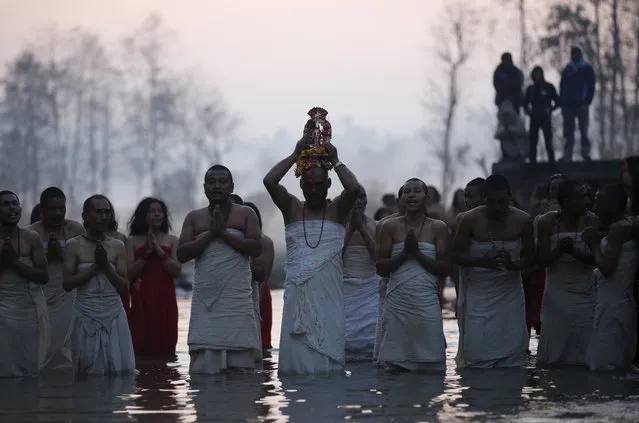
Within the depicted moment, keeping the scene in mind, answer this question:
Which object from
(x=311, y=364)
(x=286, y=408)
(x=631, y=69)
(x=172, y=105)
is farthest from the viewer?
(x=172, y=105)

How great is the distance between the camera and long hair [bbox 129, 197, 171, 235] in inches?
718

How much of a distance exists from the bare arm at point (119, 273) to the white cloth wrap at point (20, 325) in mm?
855

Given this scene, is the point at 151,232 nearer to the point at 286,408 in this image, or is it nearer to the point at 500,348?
the point at 500,348

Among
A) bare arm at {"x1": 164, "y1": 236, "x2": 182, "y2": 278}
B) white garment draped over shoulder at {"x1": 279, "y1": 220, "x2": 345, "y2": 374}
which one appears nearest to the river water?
white garment draped over shoulder at {"x1": 279, "y1": 220, "x2": 345, "y2": 374}

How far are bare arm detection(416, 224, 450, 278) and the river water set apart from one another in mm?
1036

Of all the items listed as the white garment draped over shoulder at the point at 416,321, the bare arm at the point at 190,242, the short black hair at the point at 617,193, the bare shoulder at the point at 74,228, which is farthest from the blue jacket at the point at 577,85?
the bare arm at the point at 190,242

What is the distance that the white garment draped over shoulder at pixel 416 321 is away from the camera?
50.8ft

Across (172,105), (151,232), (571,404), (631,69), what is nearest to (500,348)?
(571,404)

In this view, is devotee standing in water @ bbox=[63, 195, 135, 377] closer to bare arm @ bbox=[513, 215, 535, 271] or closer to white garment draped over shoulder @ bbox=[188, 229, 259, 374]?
white garment draped over shoulder @ bbox=[188, 229, 259, 374]

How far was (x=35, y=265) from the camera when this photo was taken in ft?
50.5

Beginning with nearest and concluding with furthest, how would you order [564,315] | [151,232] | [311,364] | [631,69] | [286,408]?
[286,408]
[311,364]
[564,315]
[151,232]
[631,69]

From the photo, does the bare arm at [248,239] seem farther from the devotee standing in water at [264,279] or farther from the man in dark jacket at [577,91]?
the man in dark jacket at [577,91]

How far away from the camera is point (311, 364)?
49.2 ft

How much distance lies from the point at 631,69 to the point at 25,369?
4200 centimetres
